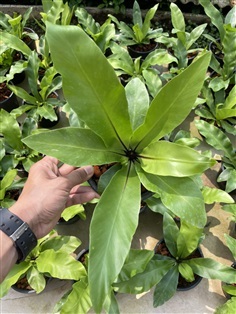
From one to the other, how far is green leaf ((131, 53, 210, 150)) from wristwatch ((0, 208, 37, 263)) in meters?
0.55

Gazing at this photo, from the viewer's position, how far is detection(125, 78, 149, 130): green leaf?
133 cm

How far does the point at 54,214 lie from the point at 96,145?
14.9 inches

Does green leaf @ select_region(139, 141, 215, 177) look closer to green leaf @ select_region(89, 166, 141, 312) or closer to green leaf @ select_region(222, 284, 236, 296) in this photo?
green leaf @ select_region(89, 166, 141, 312)

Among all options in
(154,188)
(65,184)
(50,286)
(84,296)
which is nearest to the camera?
(154,188)

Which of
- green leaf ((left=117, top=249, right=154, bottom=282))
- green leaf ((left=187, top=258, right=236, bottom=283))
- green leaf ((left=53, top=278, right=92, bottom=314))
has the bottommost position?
green leaf ((left=187, top=258, right=236, bottom=283))

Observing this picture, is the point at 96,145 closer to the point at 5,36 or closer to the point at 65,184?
the point at 65,184

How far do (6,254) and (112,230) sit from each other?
1.44 ft

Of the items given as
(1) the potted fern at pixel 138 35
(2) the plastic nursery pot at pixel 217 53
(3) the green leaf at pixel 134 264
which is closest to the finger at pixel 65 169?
(3) the green leaf at pixel 134 264

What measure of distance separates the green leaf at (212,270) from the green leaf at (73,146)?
0.80 metres

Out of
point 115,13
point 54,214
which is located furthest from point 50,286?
point 115,13

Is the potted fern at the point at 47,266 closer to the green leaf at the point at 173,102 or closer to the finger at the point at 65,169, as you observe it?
the finger at the point at 65,169

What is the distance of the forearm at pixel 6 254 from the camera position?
3.89ft

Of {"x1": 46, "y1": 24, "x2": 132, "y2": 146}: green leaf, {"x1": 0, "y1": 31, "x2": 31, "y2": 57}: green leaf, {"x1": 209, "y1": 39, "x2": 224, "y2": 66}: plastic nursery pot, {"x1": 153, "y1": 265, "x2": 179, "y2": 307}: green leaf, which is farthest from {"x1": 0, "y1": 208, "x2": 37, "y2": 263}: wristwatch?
{"x1": 209, "y1": 39, "x2": 224, "y2": 66}: plastic nursery pot

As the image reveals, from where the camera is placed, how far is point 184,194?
113 cm
